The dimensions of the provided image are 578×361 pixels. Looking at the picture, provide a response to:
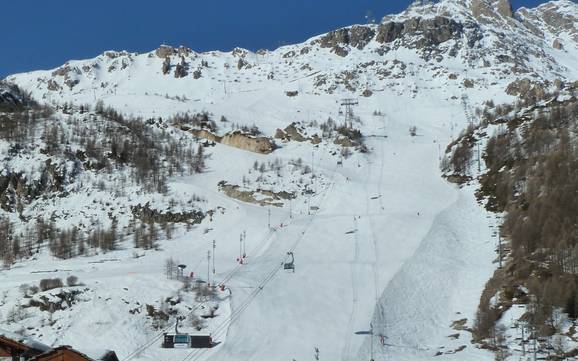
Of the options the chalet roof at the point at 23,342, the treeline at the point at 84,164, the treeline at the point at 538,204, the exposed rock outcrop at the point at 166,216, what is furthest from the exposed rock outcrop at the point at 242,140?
the chalet roof at the point at 23,342

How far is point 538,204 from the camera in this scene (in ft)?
241

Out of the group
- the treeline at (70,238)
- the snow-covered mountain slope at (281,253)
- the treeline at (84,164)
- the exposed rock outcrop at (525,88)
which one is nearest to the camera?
the snow-covered mountain slope at (281,253)

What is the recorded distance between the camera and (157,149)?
4828 inches

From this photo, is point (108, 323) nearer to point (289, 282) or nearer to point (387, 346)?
point (289, 282)

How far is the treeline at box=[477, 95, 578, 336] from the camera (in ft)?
174

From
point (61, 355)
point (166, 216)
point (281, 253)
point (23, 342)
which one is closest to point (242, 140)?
point (166, 216)

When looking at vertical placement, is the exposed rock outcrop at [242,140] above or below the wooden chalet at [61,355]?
above

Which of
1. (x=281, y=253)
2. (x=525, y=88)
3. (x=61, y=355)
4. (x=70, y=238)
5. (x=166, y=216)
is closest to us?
(x=61, y=355)

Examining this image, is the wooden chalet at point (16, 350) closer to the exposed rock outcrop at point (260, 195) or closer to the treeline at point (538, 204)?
the treeline at point (538, 204)

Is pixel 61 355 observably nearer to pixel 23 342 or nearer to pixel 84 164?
pixel 23 342

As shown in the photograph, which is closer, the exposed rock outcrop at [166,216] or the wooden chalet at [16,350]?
the wooden chalet at [16,350]

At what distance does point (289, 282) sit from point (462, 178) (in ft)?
168

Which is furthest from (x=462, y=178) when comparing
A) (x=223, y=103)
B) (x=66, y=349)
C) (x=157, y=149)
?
(x=223, y=103)

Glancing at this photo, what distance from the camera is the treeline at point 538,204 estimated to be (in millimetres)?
53081
